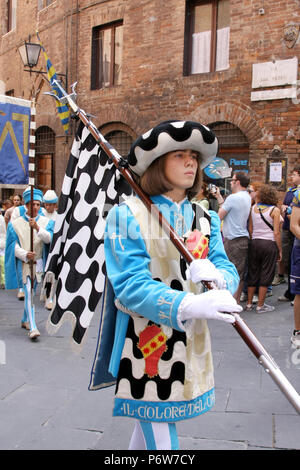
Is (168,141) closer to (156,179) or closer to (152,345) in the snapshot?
(156,179)

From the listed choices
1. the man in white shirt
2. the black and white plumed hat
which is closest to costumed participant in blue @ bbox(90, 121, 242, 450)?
the black and white plumed hat

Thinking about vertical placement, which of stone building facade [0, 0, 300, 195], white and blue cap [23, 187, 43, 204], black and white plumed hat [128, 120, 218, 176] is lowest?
white and blue cap [23, 187, 43, 204]

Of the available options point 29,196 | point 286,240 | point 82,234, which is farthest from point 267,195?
point 82,234

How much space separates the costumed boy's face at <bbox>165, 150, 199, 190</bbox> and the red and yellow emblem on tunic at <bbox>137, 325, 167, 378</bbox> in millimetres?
622

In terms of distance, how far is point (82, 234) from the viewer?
105 inches

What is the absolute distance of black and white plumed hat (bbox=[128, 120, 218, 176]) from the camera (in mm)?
1997

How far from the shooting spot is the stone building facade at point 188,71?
913 cm

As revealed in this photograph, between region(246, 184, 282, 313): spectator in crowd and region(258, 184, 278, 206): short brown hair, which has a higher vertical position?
region(258, 184, 278, 206): short brown hair

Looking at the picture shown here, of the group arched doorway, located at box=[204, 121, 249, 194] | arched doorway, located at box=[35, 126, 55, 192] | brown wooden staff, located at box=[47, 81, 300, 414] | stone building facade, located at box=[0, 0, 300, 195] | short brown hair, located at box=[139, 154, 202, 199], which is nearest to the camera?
brown wooden staff, located at box=[47, 81, 300, 414]

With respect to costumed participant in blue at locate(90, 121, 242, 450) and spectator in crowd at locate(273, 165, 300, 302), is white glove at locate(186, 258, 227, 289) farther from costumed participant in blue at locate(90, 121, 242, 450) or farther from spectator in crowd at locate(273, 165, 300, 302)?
spectator in crowd at locate(273, 165, 300, 302)

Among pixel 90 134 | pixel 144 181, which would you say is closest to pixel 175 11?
pixel 90 134

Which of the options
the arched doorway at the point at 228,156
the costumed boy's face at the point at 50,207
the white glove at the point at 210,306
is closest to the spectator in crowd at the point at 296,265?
the white glove at the point at 210,306

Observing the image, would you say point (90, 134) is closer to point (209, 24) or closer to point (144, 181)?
point (144, 181)
